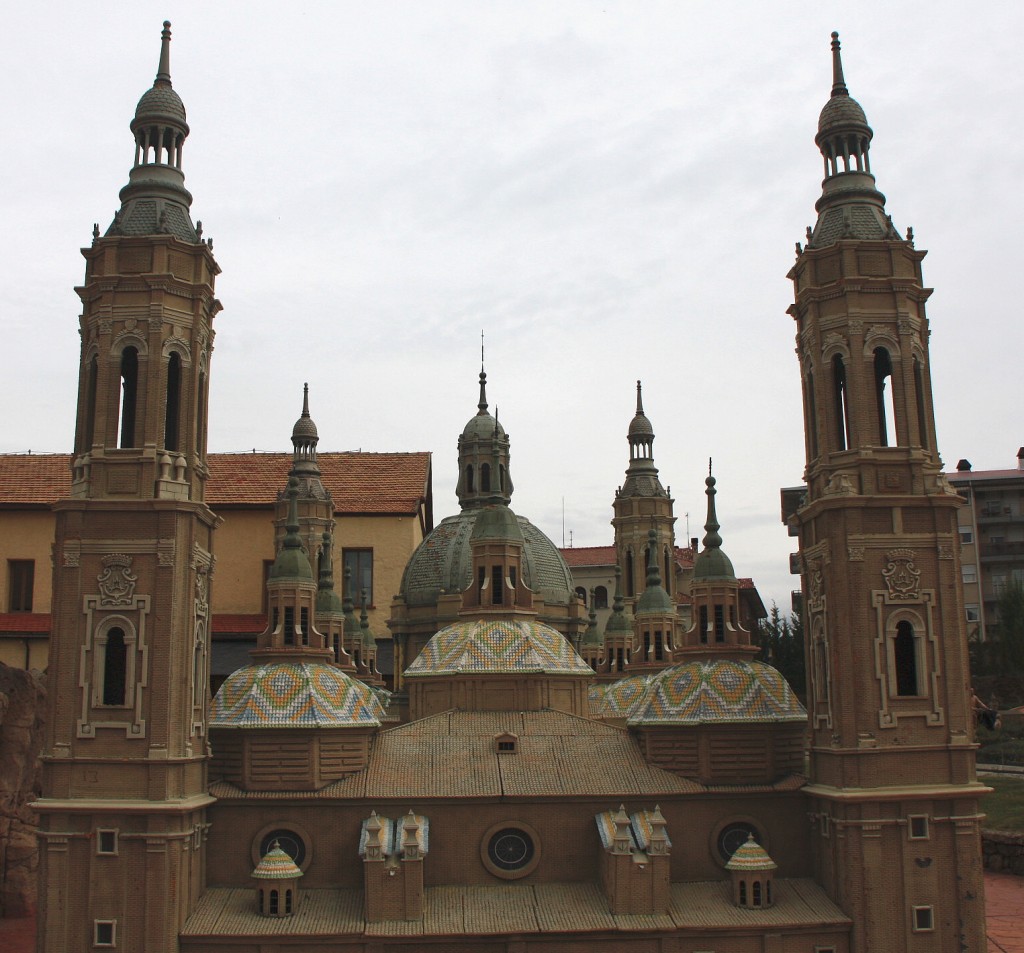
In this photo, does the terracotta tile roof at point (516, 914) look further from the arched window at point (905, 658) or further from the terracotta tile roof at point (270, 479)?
the terracotta tile roof at point (270, 479)

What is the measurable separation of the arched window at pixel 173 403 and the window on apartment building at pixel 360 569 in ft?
97.4

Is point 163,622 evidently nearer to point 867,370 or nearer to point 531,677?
point 531,677

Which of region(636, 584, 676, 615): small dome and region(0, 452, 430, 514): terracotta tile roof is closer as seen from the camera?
region(636, 584, 676, 615): small dome

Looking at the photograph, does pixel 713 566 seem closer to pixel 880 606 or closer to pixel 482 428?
pixel 880 606

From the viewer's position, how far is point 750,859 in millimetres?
29312

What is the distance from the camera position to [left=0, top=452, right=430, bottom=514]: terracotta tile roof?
59.0 metres

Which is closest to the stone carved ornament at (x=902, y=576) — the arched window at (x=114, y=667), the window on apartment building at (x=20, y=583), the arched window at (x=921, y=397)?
the arched window at (x=921, y=397)

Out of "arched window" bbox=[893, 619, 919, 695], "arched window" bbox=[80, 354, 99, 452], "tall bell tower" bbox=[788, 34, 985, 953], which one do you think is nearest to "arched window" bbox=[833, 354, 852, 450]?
"tall bell tower" bbox=[788, 34, 985, 953]

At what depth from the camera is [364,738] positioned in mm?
31781

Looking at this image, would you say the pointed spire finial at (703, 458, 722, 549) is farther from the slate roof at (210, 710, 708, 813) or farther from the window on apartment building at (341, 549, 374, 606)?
the window on apartment building at (341, 549, 374, 606)

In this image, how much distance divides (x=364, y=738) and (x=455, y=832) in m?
3.64

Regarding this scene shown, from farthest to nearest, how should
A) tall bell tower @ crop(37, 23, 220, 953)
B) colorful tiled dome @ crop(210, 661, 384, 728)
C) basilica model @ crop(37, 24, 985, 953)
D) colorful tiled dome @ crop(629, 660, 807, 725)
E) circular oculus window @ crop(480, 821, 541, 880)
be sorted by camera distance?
colorful tiled dome @ crop(629, 660, 807, 725), colorful tiled dome @ crop(210, 661, 384, 728), circular oculus window @ crop(480, 821, 541, 880), basilica model @ crop(37, 24, 985, 953), tall bell tower @ crop(37, 23, 220, 953)

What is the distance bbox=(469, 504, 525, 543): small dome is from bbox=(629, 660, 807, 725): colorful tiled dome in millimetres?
8026

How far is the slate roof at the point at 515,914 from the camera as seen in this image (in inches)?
1103
